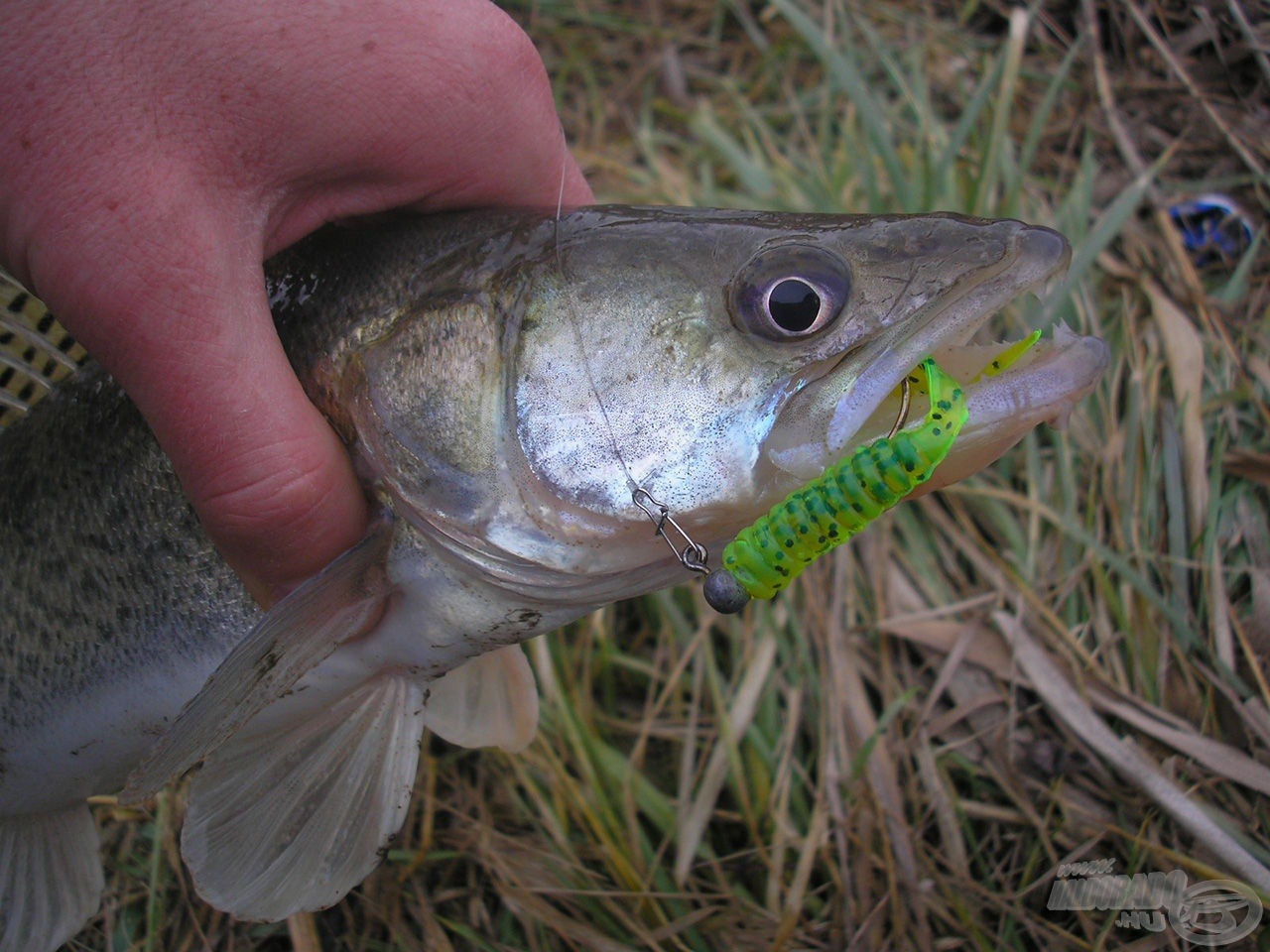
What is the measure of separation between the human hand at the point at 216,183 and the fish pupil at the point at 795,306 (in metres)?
0.73

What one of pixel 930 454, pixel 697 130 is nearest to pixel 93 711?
pixel 930 454

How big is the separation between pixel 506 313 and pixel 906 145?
8.00 feet

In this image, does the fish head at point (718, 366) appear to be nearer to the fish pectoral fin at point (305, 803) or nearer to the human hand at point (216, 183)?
the human hand at point (216, 183)

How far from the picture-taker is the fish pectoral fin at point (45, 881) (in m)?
2.25

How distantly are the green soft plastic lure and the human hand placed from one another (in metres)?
0.69

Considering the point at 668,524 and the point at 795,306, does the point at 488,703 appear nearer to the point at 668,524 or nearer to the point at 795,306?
the point at 668,524

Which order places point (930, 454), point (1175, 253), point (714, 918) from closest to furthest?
point (930, 454)
point (714, 918)
point (1175, 253)

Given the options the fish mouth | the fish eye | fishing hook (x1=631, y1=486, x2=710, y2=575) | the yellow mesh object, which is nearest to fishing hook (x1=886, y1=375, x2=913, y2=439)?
the fish mouth

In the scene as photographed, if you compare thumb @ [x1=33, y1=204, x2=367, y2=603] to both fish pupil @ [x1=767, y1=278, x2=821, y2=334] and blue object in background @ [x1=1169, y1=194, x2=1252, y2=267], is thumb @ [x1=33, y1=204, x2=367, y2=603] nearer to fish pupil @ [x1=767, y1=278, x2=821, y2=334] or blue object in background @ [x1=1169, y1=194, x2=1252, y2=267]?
fish pupil @ [x1=767, y1=278, x2=821, y2=334]

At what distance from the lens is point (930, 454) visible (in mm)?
1383

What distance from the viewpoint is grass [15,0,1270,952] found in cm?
221

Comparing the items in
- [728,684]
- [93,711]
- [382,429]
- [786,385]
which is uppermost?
[382,429]

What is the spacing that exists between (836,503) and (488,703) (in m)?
1.13

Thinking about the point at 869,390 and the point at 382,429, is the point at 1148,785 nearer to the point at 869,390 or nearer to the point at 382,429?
the point at 869,390
